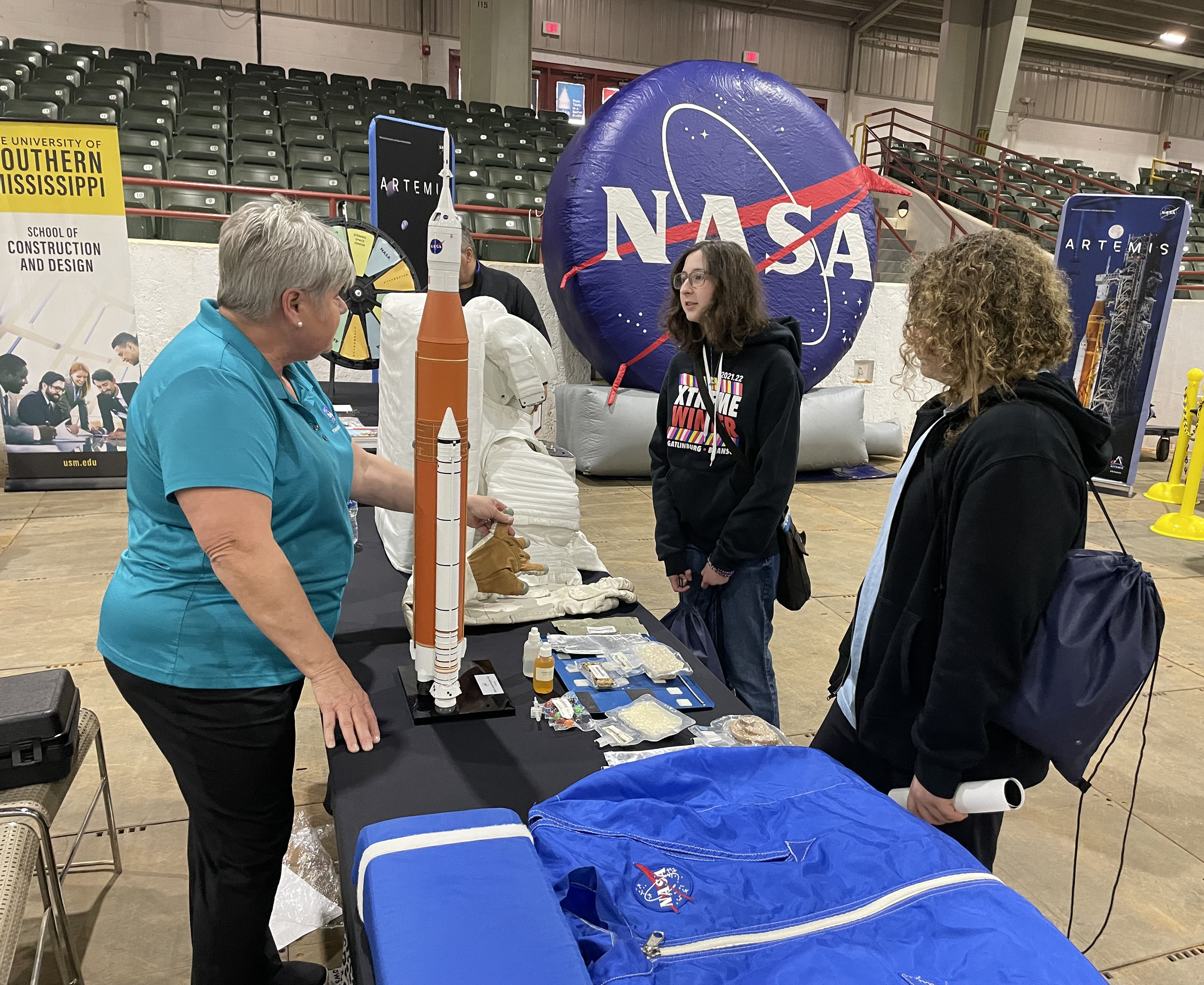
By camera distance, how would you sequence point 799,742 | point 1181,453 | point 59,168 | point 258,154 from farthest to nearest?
point 258,154 → point 1181,453 → point 59,168 → point 799,742

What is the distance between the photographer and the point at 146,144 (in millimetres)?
7941

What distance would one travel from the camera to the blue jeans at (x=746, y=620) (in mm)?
2418

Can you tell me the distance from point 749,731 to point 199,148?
27.3 feet

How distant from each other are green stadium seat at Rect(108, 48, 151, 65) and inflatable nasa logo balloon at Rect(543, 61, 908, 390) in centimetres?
809

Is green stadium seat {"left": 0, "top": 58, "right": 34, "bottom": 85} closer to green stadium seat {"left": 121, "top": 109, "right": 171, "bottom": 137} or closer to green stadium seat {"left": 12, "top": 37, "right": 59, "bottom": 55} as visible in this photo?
green stadium seat {"left": 12, "top": 37, "right": 59, "bottom": 55}

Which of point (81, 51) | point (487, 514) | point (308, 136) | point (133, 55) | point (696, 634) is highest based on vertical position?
point (133, 55)

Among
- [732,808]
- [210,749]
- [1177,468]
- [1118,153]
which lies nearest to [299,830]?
[210,749]

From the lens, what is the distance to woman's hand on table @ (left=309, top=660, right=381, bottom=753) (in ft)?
4.36

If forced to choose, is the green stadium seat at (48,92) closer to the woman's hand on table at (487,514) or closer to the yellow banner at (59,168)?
the yellow banner at (59,168)

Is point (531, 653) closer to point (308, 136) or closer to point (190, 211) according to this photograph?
point (190, 211)

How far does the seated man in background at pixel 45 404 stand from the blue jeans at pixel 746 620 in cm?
490

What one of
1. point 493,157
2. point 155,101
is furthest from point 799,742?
point 155,101

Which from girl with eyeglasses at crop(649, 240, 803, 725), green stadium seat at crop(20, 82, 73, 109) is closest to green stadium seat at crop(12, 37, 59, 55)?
green stadium seat at crop(20, 82, 73, 109)

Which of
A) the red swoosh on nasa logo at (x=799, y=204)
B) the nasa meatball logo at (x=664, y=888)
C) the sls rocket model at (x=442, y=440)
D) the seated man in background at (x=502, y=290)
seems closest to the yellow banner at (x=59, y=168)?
the seated man in background at (x=502, y=290)
